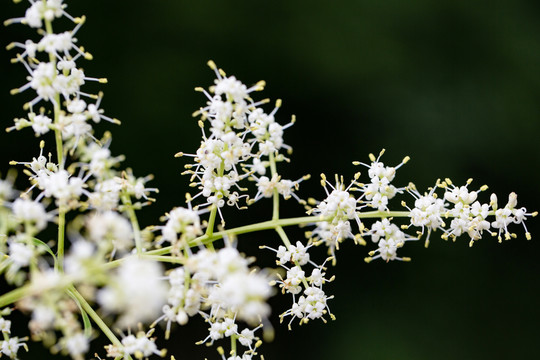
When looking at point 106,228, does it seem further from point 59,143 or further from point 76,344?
point 59,143

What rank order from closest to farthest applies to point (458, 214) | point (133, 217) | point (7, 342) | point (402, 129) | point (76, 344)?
point (76, 344), point (133, 217), point (7, 342), point (458, 214), point (402, 129)

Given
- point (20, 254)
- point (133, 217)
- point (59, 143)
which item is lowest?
point (20, 254)

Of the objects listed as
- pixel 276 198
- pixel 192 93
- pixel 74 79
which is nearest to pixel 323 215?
pixel 276 198

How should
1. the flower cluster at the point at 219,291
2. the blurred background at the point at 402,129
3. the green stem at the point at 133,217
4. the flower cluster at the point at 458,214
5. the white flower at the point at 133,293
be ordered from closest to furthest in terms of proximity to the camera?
the white flower at the point at 133,293 → the flower cluster at the point at 219,291 → the green stem at the point at 133,217 → the flower cluster at the point at 458,214 → the blurred background at the point at 402,129

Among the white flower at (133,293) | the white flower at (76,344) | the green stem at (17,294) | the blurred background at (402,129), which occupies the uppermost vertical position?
the blurred background at (402,129)

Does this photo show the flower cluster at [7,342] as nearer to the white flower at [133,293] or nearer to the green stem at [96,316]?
the green stem at [96,316]

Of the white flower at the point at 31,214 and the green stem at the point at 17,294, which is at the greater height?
the white flower at the point at 31,214

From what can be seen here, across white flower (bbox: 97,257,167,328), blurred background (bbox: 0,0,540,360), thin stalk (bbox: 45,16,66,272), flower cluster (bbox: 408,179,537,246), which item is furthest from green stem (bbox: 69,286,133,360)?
blurred background (bbox: 0,0,540,360)

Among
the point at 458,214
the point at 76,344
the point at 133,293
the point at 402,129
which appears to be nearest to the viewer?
the point at 133,293

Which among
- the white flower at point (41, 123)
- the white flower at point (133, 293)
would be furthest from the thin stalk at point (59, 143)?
the white flower at point (133, 293)

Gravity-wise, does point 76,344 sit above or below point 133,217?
below

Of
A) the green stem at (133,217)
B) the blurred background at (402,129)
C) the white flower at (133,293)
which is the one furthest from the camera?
the blurred background at (402,129)

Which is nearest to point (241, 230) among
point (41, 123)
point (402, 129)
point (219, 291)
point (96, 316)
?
point (219, 291)
